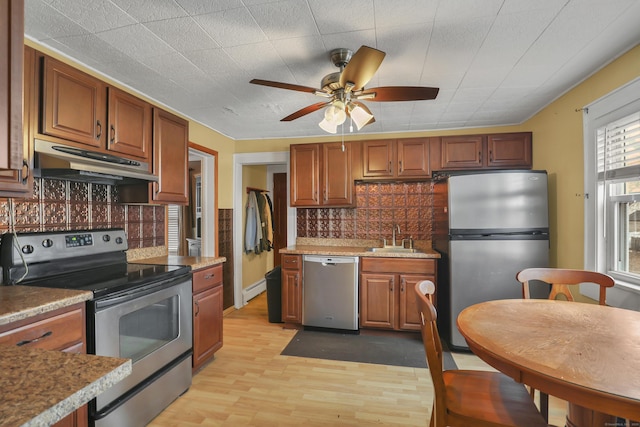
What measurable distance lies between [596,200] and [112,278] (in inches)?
131

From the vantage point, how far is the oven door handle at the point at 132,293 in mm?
1519

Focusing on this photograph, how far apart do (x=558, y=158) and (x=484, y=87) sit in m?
0.99

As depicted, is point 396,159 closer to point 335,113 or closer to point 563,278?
point 335,113

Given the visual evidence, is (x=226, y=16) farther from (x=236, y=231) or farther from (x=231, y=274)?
(x=231, y=274)

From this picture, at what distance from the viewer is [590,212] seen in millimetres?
2227

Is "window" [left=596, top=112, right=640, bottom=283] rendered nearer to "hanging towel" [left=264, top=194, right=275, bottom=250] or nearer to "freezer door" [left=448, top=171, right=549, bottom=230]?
"freezer door" [left=448, top=171, right=549, bottom=230]

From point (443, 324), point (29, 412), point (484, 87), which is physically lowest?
point (443, 324)

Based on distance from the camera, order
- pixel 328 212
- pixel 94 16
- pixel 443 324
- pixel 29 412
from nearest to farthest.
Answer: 1. pixel 29 412
2. pixel 94 16
3. pixel 443 324
4. pixel 328 212

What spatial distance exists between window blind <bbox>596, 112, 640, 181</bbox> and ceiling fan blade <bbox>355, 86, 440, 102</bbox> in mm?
1295

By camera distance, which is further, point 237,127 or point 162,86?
point 237,127

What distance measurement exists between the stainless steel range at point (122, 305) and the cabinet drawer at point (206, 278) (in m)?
0.11

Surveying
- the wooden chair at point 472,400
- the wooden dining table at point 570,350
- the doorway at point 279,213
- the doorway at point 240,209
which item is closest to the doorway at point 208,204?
the doorway at point 240,209

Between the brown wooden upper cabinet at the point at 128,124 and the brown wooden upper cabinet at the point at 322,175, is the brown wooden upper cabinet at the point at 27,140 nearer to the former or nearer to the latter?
the brown wooden upper cabinet at the point at 128,124

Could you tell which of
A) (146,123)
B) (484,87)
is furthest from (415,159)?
(146,123)
